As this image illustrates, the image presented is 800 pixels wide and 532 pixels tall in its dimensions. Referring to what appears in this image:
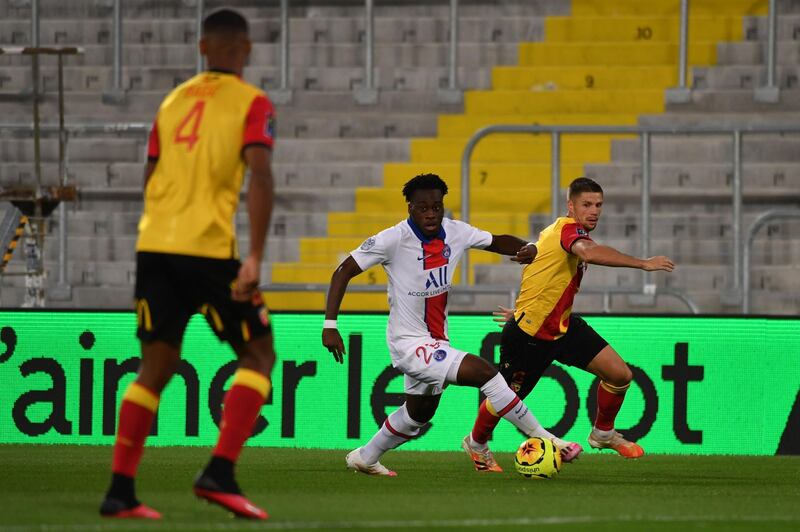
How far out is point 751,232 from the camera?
12.7 m

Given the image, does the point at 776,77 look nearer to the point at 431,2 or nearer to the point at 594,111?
the point at 594,111

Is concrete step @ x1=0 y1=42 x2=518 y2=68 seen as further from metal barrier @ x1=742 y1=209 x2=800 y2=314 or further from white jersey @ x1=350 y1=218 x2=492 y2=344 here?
white jersey @ x1=350 y1=218 x2=492 y2=344

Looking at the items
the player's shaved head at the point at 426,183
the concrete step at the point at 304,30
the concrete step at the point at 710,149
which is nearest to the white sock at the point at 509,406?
the player's shaved head at the point at 426,183

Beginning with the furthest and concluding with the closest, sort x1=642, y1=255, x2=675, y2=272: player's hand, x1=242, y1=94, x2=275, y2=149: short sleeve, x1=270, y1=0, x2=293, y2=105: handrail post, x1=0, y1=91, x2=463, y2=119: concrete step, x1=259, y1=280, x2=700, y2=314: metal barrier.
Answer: x1=0, y1=91, x2=463, y2=119: concrete step → x1=270, y1=0, x2=293, y2=105: handrail post → x1=259, y1=280, x2=700, y2=314: metal barrier → x1=642, y1=255, x2=675, y2=272: player's hand → x1=242, y1=94, x2=275, y2=149: short sleeve

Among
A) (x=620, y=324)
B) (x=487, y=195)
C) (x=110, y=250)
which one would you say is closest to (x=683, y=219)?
(x=487, y=195)

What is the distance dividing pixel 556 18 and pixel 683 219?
3354mm

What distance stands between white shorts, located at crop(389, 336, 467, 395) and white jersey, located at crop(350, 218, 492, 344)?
0.07 metres

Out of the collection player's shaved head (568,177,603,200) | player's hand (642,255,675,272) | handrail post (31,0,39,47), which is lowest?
player's hand (642,255,675,272)

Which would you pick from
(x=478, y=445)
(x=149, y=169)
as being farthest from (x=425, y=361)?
(x=149, y=169)

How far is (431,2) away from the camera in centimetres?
1681

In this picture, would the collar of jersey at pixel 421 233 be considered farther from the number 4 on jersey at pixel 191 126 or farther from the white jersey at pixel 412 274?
the number 4 on jersey at pixel 191 126

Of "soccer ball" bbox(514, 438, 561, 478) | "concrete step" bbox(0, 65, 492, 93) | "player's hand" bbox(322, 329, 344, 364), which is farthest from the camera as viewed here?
"concrete step" bbox(0, 65, 492, 93)

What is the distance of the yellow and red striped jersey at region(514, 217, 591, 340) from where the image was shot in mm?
9648

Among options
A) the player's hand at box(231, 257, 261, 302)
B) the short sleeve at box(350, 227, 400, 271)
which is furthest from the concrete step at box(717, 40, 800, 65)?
the player's hand at box(231, 257, 261, 302)
